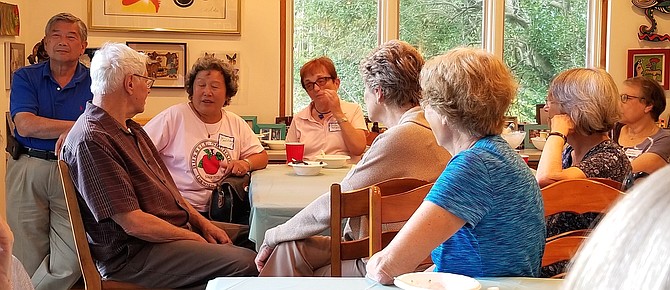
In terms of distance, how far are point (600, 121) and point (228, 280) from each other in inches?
53.9

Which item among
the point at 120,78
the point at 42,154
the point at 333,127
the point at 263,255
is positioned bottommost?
the point at 263,255

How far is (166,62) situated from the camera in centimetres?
531

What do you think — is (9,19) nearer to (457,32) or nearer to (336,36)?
(336,36)

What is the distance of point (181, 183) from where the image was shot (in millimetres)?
3424

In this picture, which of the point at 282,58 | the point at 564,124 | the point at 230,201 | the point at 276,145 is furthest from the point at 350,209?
the point at 282,58

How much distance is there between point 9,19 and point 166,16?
1.07 m

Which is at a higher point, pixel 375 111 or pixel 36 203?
pixel 375 111

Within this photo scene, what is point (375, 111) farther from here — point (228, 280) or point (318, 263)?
point (228, 280)

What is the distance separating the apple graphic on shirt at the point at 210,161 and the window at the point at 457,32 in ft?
7.02

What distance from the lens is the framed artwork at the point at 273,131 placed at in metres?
5.30

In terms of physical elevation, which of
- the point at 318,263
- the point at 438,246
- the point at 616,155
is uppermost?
the point at 616,155

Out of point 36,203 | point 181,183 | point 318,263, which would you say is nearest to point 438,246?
point 318,263

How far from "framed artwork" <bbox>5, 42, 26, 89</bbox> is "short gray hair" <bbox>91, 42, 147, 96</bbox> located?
194 cm

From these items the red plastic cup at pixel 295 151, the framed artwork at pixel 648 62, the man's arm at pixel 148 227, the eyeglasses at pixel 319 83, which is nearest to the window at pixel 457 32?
the framed artwork at pixel 648 62
